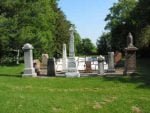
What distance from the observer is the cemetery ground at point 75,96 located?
1505 cm

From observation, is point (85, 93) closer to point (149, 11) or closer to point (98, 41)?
point (149, 11)

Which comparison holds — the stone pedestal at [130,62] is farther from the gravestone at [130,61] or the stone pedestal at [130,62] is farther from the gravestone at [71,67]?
the gravestone at [71,67]

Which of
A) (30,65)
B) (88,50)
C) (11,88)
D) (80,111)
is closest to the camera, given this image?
(80,111)

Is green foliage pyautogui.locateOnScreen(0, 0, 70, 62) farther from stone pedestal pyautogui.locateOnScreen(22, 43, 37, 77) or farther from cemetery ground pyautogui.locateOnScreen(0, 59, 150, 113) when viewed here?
cemetery ground pyautogui.locateOnScreen(0, 59, 150, 113)

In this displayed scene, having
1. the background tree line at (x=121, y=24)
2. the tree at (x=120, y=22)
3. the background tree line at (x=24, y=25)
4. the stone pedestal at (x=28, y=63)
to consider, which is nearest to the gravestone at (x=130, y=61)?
the stone pedestal at (x=28, y=63)

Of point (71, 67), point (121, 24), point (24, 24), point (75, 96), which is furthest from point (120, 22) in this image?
point (75, 96)

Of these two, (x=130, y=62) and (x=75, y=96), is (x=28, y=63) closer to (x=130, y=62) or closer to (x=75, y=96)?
(x=130, y=62)

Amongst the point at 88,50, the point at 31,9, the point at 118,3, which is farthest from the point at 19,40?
the point at 88,50

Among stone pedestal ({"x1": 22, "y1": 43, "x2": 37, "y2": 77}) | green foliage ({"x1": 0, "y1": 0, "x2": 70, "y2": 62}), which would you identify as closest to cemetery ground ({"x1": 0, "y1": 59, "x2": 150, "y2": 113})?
stone pedestal ({"x1": 22, "y1": 43, "x2": 37, "y2": 77})

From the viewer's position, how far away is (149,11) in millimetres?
55031

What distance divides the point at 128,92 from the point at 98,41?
96088 mm

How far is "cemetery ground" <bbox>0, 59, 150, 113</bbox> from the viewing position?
15.0 meters

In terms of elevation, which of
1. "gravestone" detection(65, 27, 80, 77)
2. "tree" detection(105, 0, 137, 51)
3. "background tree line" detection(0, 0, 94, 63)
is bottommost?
"gravestone" detection(65, 27, 80, 77)

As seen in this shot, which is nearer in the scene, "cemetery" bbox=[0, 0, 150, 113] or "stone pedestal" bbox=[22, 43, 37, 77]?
"cemetery" bbox=[0, 0, 150, 113]
